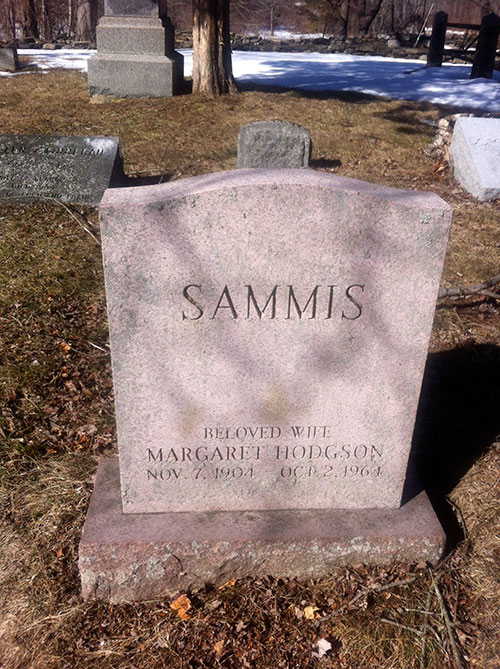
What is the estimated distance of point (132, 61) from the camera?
10.4 m

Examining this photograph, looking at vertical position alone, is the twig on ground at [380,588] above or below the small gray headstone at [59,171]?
below

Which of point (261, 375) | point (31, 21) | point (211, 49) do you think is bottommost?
point (261, 375)

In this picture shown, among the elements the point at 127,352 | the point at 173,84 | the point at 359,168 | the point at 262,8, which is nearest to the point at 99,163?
the point at 359,168

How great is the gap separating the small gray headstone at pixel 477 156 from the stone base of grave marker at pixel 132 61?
203 inches

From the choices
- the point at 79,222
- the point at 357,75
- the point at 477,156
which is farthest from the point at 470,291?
the point at 357,75

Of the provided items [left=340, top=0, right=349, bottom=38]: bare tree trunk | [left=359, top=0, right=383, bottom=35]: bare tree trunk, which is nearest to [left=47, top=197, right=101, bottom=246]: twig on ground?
[left=340, top=0, right=349, bottom=38]: bare tree trunk

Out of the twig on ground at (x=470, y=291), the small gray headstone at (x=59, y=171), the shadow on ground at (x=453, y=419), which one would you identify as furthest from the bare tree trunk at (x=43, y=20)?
the shadow on ground at (x=453, y=419)

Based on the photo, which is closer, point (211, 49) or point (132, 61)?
point (132, 61)

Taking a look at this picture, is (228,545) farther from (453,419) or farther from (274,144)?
(274,144)

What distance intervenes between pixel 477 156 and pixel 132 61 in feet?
20.1

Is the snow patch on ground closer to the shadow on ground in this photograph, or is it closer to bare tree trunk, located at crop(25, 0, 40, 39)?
bare tree trunk, located at crop(25, 0, 40, 39)

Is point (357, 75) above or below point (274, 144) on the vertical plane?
above

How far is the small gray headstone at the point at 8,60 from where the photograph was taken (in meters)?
14.1

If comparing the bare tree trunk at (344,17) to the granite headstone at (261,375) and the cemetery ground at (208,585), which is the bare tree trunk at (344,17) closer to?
the cemetery ground at (208,585)
